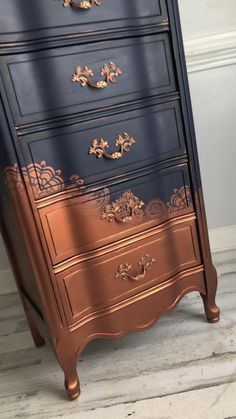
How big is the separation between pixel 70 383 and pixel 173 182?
2.23ft

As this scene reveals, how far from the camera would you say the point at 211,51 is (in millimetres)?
1680

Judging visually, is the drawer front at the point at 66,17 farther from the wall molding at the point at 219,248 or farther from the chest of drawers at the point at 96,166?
the wall molding at the point at 219,248

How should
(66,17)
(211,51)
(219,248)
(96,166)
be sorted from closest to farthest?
(66,17) → (96,166) → (211,51) → (219,248)

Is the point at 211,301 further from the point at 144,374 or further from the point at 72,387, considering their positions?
the point at 72,387

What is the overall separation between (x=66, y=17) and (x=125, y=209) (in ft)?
1.73

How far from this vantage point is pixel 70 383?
1.29 m

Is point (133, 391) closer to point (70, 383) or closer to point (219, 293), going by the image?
point (70, 383)

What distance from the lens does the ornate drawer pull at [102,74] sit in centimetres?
109

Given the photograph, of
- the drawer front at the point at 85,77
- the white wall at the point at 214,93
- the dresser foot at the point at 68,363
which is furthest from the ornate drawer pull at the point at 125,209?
the white wall at the point at 214,93

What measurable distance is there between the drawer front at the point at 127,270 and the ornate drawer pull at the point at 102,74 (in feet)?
1.55

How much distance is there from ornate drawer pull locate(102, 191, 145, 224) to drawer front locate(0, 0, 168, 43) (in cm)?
45

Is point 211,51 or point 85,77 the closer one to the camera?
point 85,77

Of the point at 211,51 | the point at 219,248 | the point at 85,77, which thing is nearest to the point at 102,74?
the point at 85,77

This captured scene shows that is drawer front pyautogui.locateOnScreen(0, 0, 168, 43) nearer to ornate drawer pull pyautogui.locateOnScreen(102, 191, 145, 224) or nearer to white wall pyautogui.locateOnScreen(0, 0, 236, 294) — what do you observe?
ornate drawer pull pyautogui.locateOnScreen(102, 191, 145, 224)
